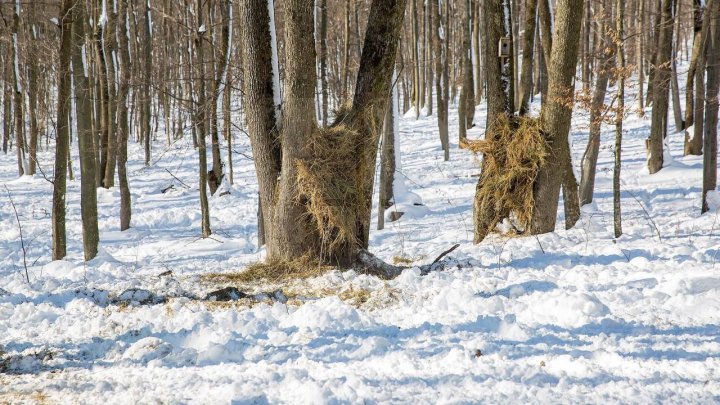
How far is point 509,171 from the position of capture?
7461 millimetres

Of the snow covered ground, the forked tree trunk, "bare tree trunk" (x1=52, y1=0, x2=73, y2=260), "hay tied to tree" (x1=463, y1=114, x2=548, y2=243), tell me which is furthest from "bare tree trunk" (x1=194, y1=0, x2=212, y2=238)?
"hay tied to tree" (x1=463, y1=114, x2=548, y2=243)

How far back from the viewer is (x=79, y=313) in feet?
15.6

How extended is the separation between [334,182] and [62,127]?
5.58 metres

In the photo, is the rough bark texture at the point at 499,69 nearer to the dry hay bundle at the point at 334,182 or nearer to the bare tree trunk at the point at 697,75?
the dry hay bundle at the point at 334,182

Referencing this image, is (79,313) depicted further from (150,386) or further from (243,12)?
(243,12)

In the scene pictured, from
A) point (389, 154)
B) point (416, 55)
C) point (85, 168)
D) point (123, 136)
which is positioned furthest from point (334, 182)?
point (416, 55)

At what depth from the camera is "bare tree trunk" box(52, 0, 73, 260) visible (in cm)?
879

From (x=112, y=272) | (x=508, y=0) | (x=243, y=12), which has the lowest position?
(x=112, y=272)

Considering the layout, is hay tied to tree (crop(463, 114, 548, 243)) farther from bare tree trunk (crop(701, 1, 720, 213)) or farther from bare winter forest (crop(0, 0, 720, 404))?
bare tree trunk (crop(701, 1, 720, 213))

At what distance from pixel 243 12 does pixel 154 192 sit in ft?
47.6

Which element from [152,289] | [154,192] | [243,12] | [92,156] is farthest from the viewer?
[154,192]

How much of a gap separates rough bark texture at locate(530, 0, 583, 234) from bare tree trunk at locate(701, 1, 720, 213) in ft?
14.8

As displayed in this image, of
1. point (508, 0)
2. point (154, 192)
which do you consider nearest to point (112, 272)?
point (508, 0)

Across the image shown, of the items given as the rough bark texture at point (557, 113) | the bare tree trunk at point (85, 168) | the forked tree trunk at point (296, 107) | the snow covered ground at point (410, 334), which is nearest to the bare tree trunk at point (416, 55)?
the bare tree trunk at point (85, 168)
